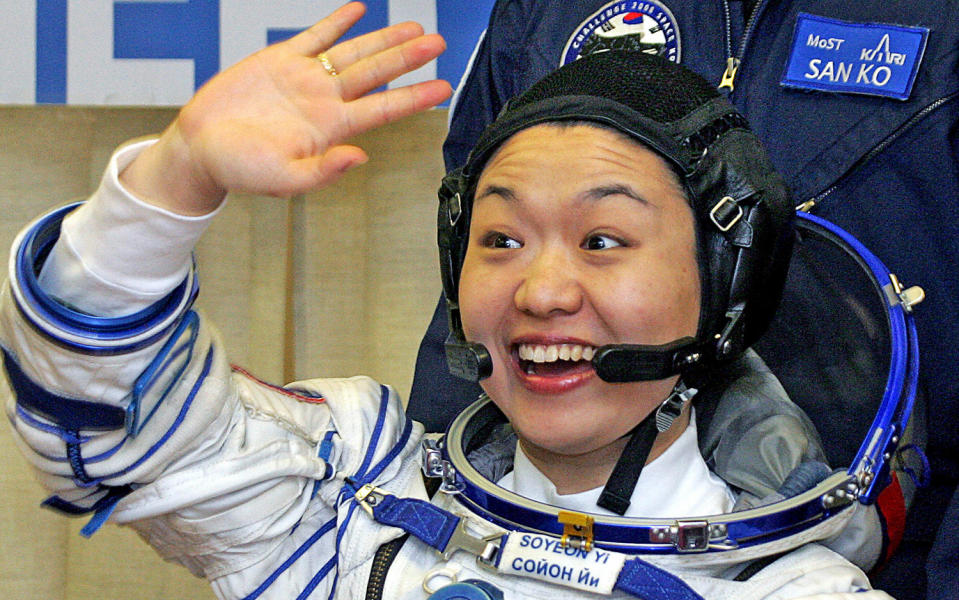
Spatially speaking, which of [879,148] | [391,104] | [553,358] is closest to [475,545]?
[553,358]

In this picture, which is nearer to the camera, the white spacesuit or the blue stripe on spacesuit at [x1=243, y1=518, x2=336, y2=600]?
the white spacesuit

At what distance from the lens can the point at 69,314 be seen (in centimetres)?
94

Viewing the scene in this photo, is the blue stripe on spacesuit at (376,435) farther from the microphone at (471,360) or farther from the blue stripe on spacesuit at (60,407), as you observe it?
the blue stripe on spacesuit at (60,407)

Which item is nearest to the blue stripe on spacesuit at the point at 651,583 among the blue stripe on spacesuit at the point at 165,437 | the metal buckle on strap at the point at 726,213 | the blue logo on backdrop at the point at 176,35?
the metal buckle on strap at the point at 726,213

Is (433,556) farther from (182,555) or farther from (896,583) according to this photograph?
(896,583)

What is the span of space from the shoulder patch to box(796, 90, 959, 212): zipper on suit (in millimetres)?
251

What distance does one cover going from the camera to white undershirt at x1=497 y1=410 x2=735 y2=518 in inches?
44.4

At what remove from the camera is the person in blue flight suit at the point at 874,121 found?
1.24 m

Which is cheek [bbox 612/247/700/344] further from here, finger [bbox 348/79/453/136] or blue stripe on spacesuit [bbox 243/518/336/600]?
blue stripe on spacesuit [bbox 243/518/336/600]

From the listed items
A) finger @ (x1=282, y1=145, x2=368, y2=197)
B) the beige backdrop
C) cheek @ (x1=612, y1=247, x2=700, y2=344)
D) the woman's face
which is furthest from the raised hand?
the beige backdrop

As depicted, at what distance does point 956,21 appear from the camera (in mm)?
1254

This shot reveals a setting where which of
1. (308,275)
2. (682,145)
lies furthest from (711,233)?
(308,275)

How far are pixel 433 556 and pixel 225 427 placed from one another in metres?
0.25

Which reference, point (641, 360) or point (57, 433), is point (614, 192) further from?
point (57, 433)
